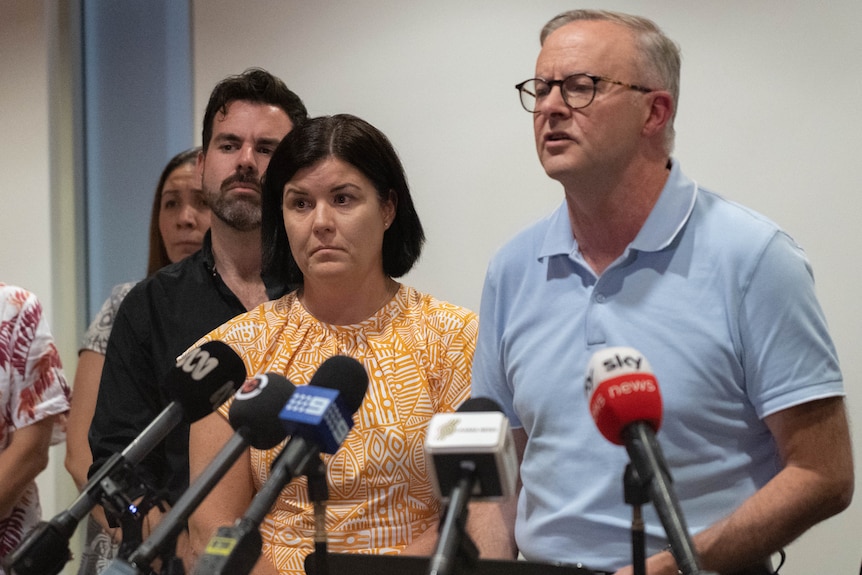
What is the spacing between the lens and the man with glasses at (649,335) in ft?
5.70

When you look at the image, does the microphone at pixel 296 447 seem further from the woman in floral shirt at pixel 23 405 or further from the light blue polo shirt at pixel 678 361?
the woman in floral shirt at pixel 23 405

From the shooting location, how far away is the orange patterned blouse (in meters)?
2.15

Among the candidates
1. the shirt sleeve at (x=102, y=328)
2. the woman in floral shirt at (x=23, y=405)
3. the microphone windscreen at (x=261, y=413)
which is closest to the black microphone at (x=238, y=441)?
the microphone windscreen at (x=261, y=413)

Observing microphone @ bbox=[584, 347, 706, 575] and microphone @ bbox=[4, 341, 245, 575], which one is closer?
microphone @ bbox=[584, 347, 706, 575]

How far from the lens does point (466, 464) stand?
3.76 feet

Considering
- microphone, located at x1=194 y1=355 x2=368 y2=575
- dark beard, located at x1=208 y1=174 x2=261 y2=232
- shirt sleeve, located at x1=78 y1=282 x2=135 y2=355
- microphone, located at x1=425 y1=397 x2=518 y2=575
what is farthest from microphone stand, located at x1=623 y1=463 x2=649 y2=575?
shirt sleeve, located at x1=78 y1=282 x2=135 y2=355

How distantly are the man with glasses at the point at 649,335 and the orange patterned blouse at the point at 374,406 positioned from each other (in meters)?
0.18

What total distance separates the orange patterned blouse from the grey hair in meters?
0.67

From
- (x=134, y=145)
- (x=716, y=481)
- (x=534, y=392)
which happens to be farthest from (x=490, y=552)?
(x=134, y=145)

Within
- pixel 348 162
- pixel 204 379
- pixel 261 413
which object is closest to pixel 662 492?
pixel 261 413

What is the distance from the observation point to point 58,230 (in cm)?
444

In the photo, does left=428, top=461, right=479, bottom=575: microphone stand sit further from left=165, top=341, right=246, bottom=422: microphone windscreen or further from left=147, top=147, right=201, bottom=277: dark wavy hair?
left=147, top=147, right=201, bottom=277: dark wavy hair

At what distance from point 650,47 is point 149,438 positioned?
1213 millimetres

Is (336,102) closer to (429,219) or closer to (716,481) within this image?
(429,219)
